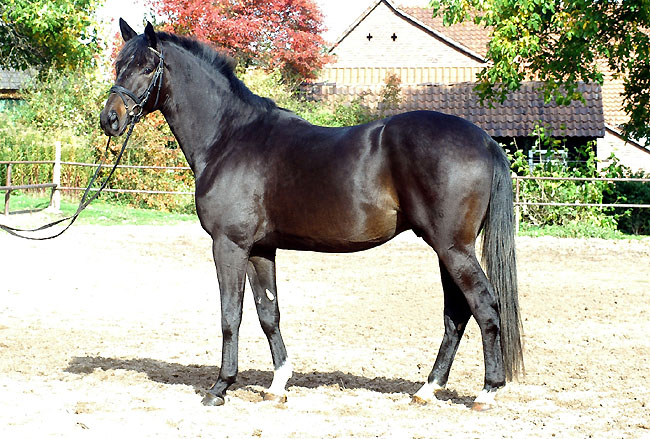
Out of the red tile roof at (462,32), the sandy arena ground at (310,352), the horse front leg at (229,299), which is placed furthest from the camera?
the red tile roof at (462,32)

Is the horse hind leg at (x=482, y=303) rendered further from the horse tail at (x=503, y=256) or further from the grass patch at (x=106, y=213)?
the grass patch at (x=106, y=213)

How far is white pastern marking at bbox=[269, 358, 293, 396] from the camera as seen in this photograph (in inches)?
196

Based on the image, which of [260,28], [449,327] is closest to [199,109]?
[449,327]

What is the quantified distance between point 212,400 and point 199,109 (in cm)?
183

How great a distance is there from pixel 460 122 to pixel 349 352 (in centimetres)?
243

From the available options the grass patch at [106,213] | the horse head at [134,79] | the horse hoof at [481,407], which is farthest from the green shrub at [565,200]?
the horse head at [134,79]

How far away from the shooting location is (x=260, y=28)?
1123 inches

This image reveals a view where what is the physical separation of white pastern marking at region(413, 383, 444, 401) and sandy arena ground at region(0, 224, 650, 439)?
0.09 meters

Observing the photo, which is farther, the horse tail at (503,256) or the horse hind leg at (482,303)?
the horse tail at (503,256)

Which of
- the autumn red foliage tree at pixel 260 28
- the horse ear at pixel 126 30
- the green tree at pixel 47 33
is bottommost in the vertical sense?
the horse ear at pixel 126 30

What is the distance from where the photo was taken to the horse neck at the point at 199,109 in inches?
201

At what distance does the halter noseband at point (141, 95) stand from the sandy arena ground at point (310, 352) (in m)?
1.75

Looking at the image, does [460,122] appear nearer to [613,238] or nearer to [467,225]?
[467,225]

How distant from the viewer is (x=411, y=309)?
327 inches
